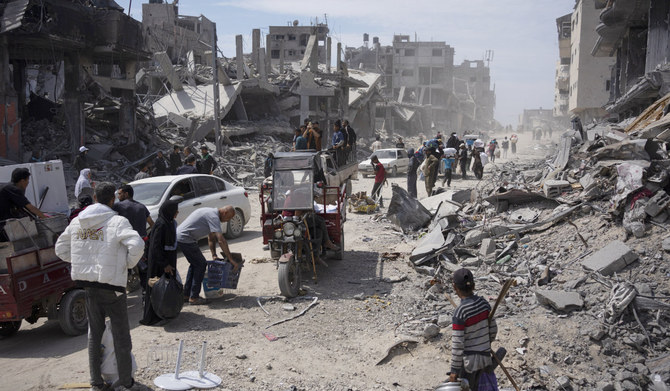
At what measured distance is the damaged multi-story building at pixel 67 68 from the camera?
17531mm

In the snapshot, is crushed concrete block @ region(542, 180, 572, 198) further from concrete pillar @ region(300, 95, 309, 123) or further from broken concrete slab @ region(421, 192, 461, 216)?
concrete pillar @ region(300, 95, 309, 123)

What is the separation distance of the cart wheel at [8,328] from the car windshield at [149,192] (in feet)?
12.1

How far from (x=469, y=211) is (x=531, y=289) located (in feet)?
16.9

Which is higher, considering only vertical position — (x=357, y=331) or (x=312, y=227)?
(x=312, y=227)

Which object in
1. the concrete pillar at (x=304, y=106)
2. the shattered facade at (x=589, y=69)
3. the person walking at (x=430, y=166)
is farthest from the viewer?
the shattered facade at (x=589, y=69)

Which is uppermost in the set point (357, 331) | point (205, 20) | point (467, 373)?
point (205, 20)

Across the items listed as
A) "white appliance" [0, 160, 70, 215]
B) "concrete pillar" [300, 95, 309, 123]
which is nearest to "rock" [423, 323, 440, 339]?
"white appliance" [0, 160, 70, 215]

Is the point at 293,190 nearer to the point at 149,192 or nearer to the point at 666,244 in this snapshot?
the point at 149,192

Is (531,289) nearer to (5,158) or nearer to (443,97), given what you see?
(5,158)

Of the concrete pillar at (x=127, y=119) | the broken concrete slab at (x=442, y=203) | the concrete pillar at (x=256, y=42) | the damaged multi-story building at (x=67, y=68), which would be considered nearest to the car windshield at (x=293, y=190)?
the broken concrete slab at (x=442, y=203)

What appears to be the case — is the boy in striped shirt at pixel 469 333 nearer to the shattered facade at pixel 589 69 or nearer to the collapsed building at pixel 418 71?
the shattered facade at pixel 589 69

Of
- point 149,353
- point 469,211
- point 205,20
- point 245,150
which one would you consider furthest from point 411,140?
point 149,353

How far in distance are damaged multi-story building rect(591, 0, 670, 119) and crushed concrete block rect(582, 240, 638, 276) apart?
962cm

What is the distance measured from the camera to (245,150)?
26.2 meters
